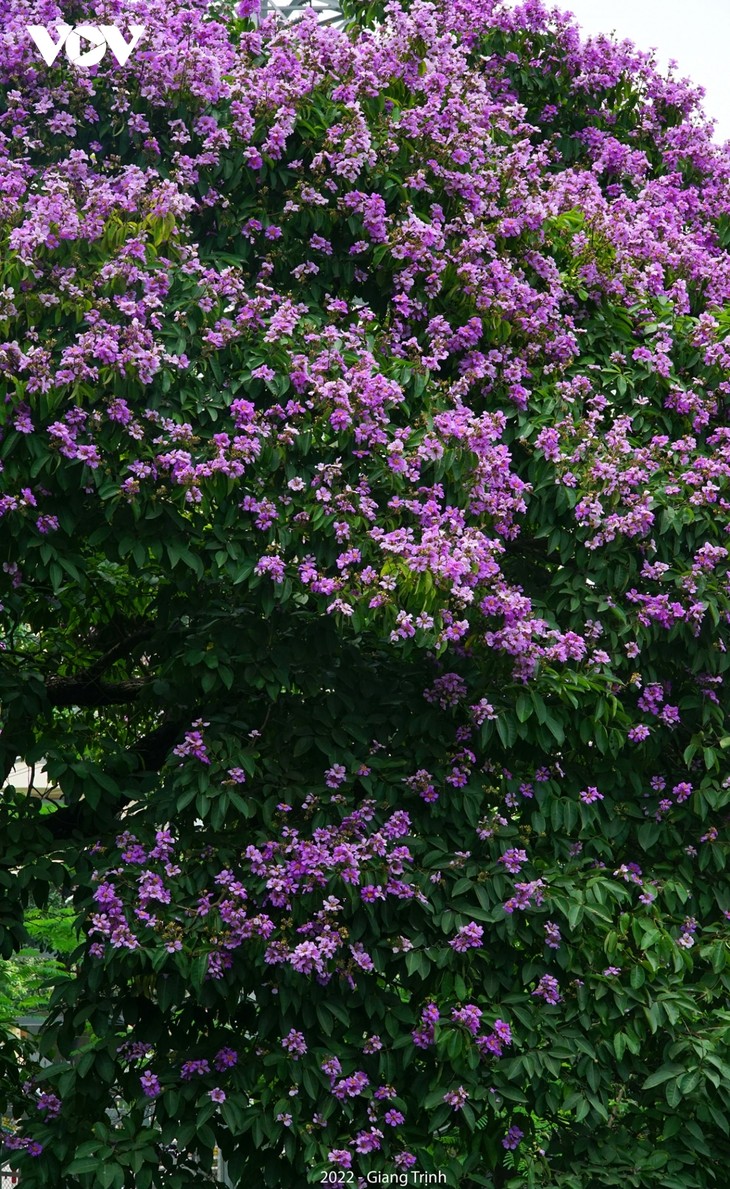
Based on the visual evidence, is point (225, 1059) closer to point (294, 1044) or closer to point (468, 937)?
point (294, 1044)

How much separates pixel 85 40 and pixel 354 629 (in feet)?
7.43

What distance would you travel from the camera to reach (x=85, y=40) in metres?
4.55

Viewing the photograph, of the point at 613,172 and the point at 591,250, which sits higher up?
the point at 613,172

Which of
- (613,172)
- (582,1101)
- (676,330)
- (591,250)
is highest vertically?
(613,172)

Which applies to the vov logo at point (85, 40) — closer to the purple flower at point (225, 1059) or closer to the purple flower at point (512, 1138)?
the purple flower at point (225, 1059)

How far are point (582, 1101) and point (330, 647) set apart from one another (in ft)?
5.52

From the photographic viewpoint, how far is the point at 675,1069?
4270mm

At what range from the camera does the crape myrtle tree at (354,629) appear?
4031 millimetres

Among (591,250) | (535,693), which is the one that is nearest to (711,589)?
(535,693)

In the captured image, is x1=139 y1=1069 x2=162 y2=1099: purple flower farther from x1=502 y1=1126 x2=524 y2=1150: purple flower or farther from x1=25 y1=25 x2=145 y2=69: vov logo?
x1=25 y1=25 x2=145 y2=69: vov logo

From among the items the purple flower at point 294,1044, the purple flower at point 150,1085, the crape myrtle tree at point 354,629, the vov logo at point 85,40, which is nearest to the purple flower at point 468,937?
the crape myrtle tree at point 354,629

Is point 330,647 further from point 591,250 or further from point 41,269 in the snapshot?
point 591,250

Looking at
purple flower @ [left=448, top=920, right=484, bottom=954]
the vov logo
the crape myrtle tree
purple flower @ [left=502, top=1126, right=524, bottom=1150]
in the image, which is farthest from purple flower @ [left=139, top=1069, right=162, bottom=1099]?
the vov logo

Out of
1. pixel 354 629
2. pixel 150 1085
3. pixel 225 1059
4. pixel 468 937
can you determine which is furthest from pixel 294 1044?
pixel 354 629
